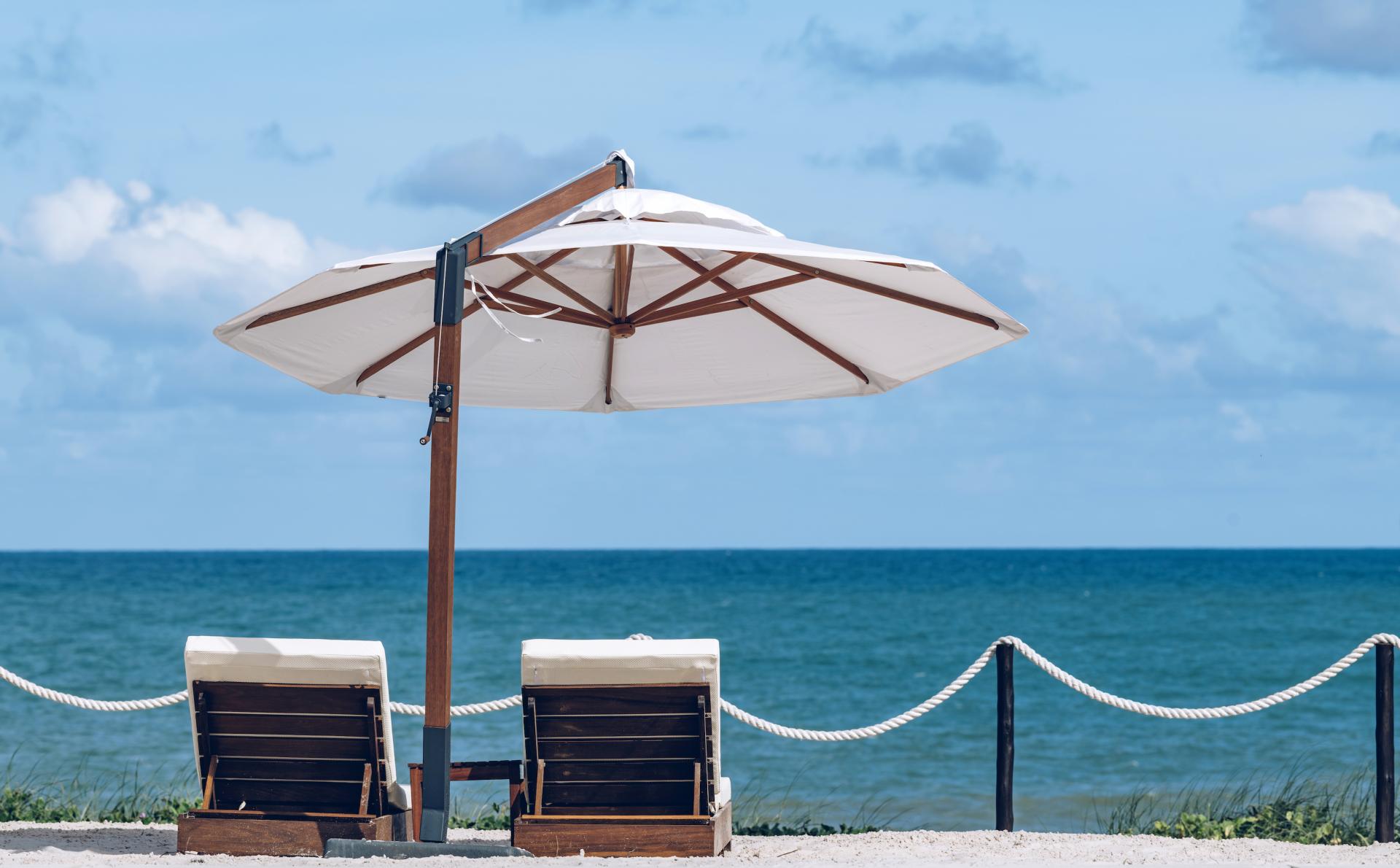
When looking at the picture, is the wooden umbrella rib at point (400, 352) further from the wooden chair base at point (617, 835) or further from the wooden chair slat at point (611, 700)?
the wooden chair base at point (617, 835)

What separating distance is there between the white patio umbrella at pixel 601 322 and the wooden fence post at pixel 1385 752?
7.43 ft

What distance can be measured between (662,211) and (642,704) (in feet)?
6.48

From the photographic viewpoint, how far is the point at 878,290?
19.4ft

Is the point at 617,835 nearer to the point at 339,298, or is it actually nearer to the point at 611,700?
the point at 611,700

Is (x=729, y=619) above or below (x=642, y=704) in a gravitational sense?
below

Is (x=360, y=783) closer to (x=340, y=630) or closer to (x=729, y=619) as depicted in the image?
(x=340, y=630)

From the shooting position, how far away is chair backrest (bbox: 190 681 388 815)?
5.04m

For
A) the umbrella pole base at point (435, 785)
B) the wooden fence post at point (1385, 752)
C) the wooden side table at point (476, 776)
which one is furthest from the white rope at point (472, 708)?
the wooden fence post at point (1385, 752)

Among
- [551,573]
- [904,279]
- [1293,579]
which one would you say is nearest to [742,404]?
[904,279]

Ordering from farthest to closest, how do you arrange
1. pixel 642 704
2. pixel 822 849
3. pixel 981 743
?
pixel 981 743
pixel 822 849
pixel 642 704

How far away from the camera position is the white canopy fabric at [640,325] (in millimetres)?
5598

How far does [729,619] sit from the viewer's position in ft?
116

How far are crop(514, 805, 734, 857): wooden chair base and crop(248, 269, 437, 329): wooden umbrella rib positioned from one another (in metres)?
2.30

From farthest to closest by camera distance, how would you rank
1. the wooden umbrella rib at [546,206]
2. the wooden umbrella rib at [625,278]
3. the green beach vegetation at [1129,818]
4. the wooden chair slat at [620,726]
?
the wooden umbrella rib at [625,278], the green beach vegetation at [1129,818], the wooden umbrella rib at [546,206], the wooden chair slat at [620,726]
